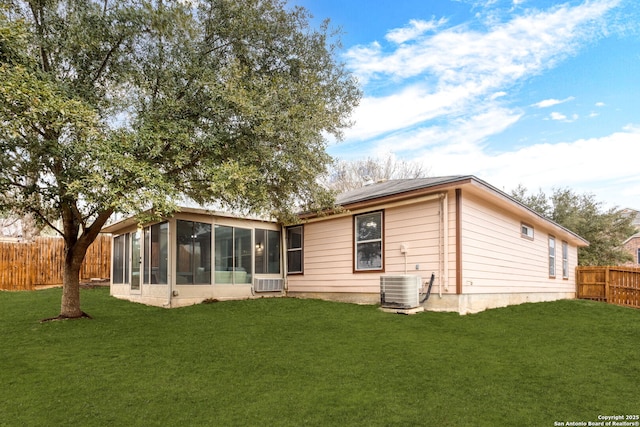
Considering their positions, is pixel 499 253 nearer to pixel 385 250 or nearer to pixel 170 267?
pixel 385 250

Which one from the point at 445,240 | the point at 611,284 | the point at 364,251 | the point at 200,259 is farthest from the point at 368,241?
the point at 611,284

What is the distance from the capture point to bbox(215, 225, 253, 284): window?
1135cm

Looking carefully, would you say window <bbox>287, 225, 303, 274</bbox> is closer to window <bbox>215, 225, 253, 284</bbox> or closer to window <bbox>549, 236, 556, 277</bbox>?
window <bbox>215, 225, 253, 284</bbox>

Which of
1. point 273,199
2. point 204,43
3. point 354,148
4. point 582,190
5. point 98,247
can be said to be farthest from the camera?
point 354,148

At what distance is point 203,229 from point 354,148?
16.7 meters

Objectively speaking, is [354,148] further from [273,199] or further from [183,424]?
[183,424]

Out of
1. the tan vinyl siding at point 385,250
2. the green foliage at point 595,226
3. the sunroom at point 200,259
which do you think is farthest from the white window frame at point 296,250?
the green foliage at point 595,226

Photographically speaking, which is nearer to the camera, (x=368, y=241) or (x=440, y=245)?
(x=440, y=245)

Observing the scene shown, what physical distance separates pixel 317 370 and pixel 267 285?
23.7 feet

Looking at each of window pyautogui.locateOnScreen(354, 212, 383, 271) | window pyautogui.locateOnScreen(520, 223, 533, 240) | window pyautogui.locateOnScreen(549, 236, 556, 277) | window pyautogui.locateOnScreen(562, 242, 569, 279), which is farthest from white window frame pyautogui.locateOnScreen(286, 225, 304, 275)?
window pyautogui.locateOnScreen(562, 242, 569, 279)

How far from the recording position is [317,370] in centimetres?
504

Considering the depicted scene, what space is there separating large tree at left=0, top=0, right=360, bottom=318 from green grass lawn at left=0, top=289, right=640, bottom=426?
7.02 feet

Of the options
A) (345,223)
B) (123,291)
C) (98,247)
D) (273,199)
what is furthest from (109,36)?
(98,247)

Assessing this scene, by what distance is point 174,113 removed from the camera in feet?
22.6
